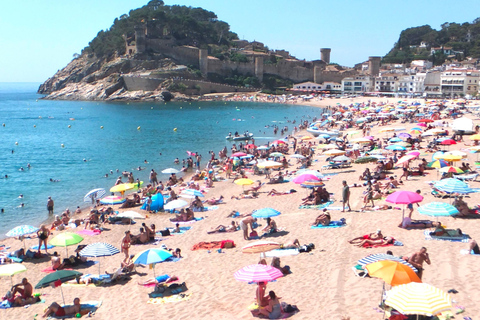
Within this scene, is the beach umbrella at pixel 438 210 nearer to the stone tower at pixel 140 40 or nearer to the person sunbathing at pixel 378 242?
the person sunbathing at pixel 378 242

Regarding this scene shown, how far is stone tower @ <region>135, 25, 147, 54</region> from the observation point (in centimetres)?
8956

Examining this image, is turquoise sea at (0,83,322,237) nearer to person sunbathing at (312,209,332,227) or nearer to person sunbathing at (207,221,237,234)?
person sunbathing at (207,221,237,234)

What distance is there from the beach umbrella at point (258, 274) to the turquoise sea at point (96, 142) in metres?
12.4

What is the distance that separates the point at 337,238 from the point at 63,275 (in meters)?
5.97

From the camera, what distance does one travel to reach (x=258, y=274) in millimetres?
7762

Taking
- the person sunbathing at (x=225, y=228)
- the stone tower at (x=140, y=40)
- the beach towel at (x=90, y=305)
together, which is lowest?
the beach towel at (x=90, y=305)

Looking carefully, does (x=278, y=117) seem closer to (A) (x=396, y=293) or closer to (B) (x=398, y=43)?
(A) (x=396, y=293)

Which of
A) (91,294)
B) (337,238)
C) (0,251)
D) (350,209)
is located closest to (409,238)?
(337,238)

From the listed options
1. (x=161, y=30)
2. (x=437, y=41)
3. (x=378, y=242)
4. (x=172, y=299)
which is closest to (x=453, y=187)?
(x=378, y=242)

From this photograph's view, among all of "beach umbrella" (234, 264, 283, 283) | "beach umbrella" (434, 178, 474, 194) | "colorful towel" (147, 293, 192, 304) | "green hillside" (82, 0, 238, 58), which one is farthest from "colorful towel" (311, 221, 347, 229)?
"green hillside" (82, 0, 238, 58)

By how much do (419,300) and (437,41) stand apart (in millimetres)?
127401

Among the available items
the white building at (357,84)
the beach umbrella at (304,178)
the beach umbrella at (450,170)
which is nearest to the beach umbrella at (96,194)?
the beach umbrella at (304,178)

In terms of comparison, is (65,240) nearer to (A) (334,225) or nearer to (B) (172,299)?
(B) (172,299)

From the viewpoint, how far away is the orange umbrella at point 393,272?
699cm
